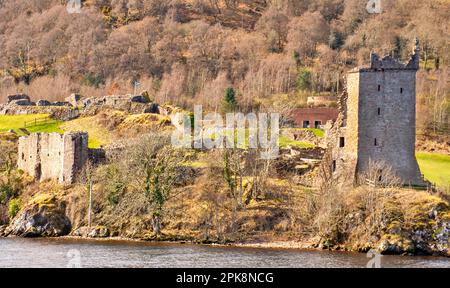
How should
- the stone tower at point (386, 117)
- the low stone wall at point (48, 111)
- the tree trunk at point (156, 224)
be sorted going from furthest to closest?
the low stone wall at point (48, 111) < the stone tower at point (386, 117) < the tree trunk at point (156, 224)

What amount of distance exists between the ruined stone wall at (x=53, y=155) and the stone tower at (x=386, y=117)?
23.3 metres

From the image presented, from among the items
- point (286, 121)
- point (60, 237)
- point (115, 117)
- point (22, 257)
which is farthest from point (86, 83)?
point (22, 257)

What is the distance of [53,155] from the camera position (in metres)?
98.4

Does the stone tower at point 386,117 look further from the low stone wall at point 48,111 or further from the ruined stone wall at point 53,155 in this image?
the low stone wall at point 48,111

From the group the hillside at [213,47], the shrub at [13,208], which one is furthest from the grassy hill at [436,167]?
the shrub at [13,208]

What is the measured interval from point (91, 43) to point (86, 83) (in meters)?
20.3

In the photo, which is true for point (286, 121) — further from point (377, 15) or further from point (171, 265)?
point (377, 15)

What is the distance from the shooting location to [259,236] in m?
84.2

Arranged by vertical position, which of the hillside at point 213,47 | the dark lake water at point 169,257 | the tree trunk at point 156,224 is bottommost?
the dark lake water at point 169,257

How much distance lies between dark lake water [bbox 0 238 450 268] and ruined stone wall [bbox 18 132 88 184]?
14970 millimetres

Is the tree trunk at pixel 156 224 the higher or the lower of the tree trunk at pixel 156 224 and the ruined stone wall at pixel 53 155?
the lower

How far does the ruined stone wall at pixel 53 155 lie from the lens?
314ft

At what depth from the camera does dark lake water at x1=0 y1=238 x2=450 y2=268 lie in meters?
69.1

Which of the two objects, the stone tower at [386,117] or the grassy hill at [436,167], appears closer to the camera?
the stone tower at [386,117]
